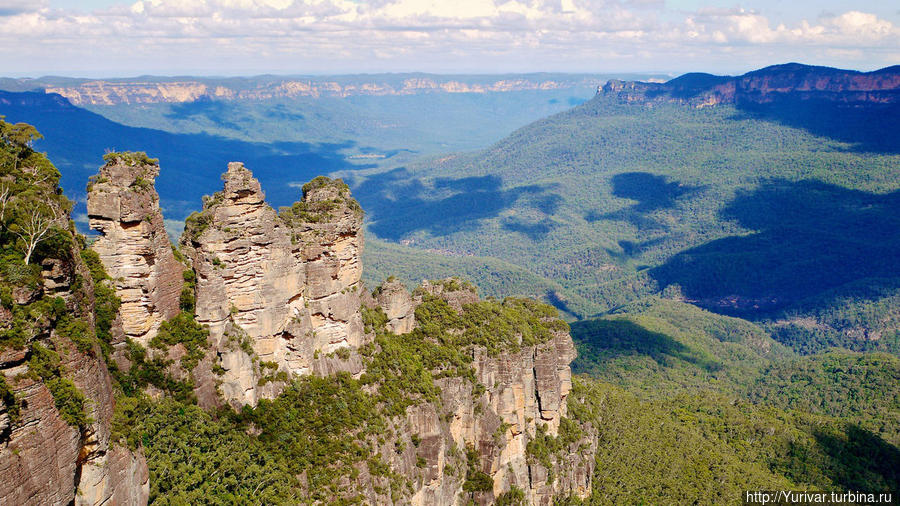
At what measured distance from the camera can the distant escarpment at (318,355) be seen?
3091cm

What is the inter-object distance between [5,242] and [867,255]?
220092 millimetres

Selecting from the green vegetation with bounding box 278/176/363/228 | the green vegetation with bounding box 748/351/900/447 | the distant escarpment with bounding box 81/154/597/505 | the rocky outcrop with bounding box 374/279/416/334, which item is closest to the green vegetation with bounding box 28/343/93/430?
the distant escarpment with bounding box 81/154/597/505

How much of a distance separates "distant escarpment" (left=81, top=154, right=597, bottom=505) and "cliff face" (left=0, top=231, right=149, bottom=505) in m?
3.96

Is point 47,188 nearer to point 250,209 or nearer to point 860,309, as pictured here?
point 250,209

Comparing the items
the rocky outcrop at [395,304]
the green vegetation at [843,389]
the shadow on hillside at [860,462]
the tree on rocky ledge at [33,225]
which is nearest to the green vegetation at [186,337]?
the tree on rocky ledge at [33,225]

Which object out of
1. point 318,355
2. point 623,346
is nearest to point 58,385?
point 318,355

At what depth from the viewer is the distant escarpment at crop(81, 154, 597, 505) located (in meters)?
30.9

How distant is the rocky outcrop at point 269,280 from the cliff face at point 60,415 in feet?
28.0

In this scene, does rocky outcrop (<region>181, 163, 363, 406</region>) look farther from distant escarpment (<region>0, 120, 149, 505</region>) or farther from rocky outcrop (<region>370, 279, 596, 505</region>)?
distant escarpment (<region>0, 120, 149, 505</region>)

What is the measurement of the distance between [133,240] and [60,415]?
10.7 meters

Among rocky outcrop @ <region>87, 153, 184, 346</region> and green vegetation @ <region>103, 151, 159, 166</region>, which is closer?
rocky outcrop @ <region>87, 153, 184, 346</region>

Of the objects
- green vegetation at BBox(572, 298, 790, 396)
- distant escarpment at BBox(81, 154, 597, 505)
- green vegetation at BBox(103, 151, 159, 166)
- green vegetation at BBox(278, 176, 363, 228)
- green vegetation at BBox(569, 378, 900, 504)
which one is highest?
green vegetation at BBox(103, 151, 159, 166)

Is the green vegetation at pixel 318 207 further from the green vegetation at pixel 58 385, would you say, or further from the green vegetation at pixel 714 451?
the green vegetation at pixel 714 451

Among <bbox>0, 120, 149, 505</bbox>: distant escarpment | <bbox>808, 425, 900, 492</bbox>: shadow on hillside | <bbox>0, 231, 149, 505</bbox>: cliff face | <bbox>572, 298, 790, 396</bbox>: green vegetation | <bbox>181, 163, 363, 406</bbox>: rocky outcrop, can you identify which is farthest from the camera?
<bbox>572, 298, 790, 396</bbox>: green vegetation
